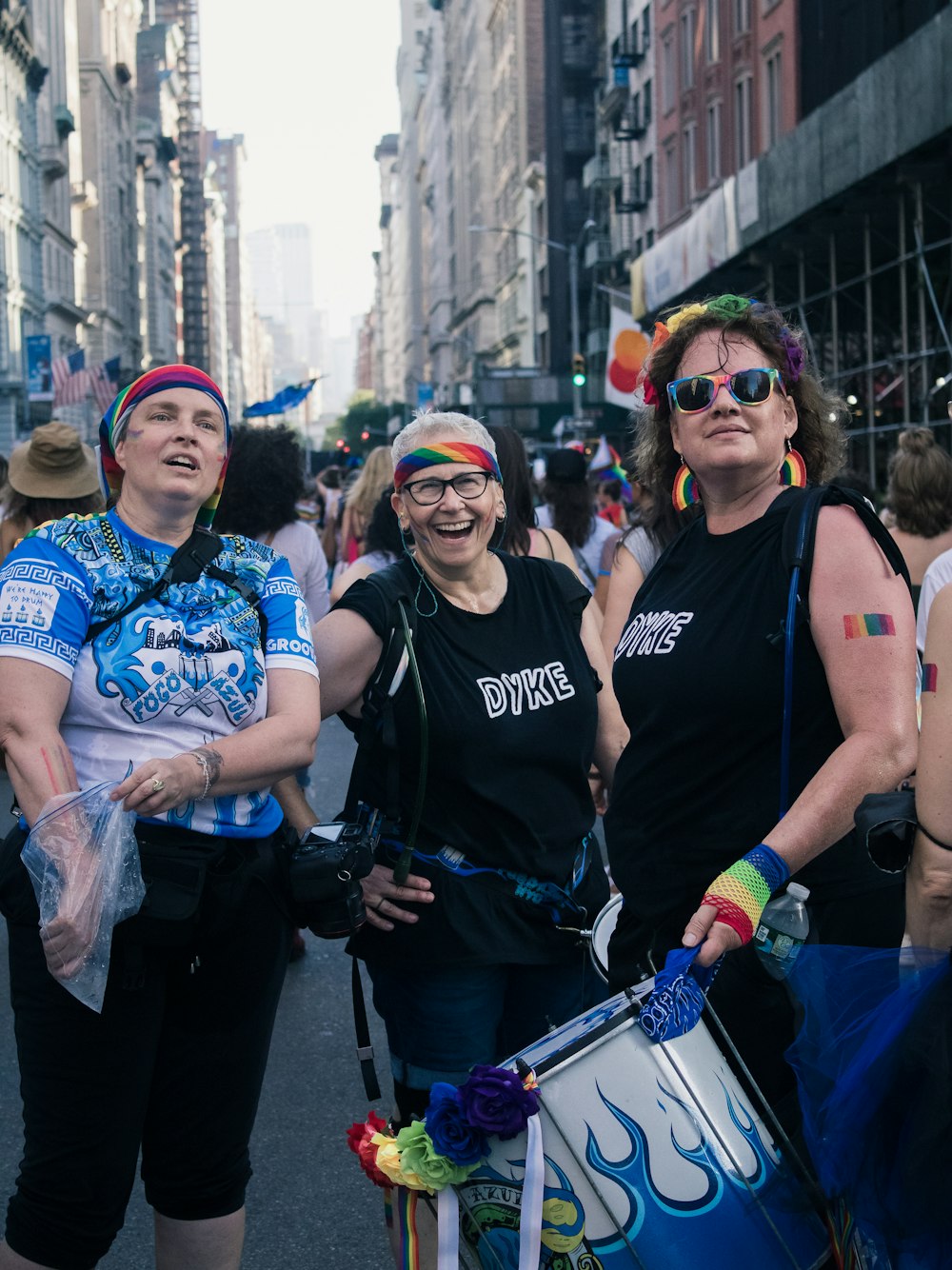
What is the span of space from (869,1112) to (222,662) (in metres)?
1.46

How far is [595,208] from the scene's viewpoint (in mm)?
65562

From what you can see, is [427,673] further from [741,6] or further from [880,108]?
[741,6]

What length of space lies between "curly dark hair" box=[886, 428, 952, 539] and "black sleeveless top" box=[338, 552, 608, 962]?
3.92m

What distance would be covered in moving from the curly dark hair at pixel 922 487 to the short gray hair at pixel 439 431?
3.87 meters

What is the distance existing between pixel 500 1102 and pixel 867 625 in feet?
3.33

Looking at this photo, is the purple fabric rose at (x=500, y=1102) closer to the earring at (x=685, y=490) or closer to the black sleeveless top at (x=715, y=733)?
the black sleeveless top at (x=715, y=733)

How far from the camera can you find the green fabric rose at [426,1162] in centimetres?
226

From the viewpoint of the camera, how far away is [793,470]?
3.06m

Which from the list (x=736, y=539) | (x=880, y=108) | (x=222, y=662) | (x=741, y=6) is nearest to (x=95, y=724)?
(x=222, y=662)

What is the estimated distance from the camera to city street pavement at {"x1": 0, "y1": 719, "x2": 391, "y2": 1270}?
12.7ft

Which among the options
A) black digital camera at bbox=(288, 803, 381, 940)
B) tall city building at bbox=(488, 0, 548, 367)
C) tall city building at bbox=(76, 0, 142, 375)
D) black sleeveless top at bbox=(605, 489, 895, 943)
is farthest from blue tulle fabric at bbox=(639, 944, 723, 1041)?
tall city building at bbox=(76, 0, 142, 375)

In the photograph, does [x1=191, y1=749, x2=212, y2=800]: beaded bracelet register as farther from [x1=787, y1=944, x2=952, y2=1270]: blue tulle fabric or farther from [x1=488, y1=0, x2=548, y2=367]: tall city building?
[x1=488, y1=0, x2=548, y2=367]: tall city building

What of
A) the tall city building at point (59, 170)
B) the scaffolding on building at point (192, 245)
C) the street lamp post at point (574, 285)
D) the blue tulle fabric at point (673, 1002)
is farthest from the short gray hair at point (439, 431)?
the scaffolding on building at point (192, 245)

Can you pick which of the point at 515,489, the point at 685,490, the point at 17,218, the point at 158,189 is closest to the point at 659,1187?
the point at 685,490
